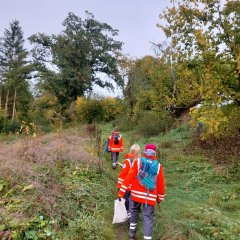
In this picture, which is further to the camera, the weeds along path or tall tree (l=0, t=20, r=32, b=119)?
tall tree (l=0, t=20, r=32, b=119)

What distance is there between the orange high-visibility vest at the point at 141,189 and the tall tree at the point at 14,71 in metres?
35.5

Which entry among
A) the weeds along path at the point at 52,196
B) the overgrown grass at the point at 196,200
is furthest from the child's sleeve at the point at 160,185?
the weeds along path at the point at 52,196

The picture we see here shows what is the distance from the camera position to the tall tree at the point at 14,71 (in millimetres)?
40491

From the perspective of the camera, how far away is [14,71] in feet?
130

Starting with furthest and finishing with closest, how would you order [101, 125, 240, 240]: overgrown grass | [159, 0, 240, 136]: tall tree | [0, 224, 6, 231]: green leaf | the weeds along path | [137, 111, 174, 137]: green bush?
[137, 111, 174, 137]: green bush
[159, 0, 240, 136]: tall tree
[101, 125, 240, 240]: overgrown grass
the weeds along path
[0, 224, 6, 231]: green leaf

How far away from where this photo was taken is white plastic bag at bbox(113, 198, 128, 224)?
22.7 ft

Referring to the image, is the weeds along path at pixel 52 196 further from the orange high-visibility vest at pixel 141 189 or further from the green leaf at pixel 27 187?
the orange high-visibility vest at pixel 141 189

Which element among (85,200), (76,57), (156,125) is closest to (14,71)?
(76,57)

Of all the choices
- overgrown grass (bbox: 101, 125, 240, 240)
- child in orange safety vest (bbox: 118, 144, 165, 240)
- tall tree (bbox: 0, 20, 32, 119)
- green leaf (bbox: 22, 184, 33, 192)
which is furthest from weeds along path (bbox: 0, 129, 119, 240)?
tall tree (bbox: 0, 20, 32, 119)

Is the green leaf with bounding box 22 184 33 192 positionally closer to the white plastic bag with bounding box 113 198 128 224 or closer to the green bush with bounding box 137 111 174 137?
the white plastic bag with bounding box 113 198 128 224

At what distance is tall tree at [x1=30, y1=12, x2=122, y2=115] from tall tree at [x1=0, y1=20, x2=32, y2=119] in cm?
379

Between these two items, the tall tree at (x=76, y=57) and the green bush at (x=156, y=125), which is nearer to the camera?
the green bush at (x=156, y=125)

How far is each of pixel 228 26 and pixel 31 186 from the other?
366 inches

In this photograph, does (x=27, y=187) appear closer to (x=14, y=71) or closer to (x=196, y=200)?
(x=196, y=200)
